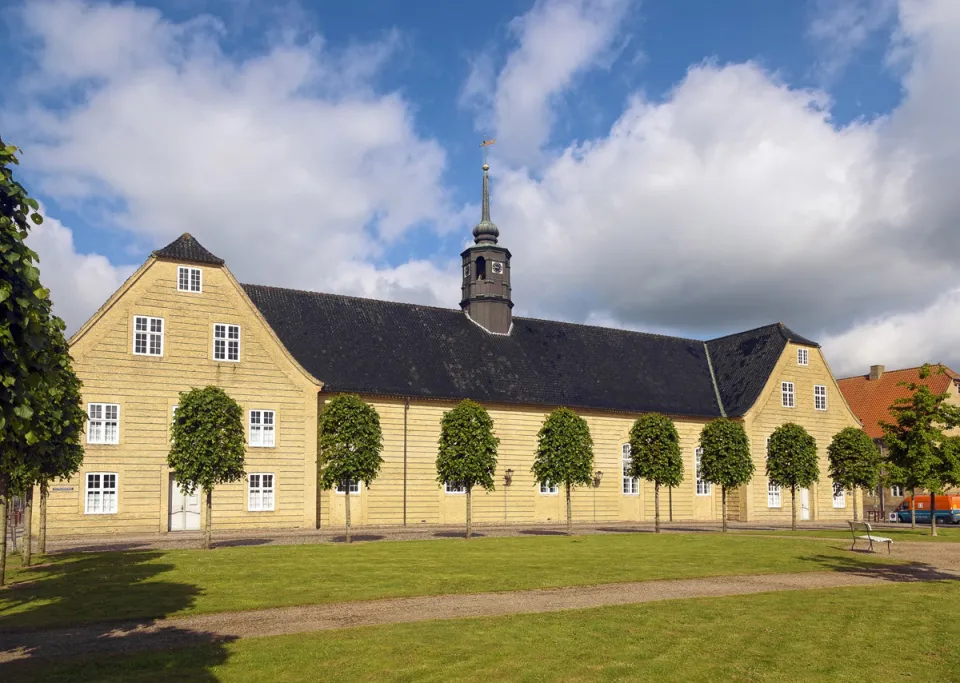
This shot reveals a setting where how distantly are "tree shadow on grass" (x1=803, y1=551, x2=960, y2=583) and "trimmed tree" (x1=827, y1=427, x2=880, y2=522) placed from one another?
1793 centimetres

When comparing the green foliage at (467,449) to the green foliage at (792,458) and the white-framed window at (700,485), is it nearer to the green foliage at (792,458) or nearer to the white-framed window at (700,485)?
the green foliage at (792,458)

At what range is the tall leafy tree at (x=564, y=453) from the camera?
34594mm

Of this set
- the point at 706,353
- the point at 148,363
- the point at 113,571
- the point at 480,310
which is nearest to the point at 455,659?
the point at 113,571

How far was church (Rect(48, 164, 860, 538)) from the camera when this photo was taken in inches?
1323

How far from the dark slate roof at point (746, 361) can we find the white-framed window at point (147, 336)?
32.5m

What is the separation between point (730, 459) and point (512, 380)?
11.8m

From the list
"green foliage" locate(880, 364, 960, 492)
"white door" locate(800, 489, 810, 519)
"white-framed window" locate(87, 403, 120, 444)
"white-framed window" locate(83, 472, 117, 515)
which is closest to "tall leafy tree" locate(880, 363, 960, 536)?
"green foliage" locate(880, 364, 960, 492)

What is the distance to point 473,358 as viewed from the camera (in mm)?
44062

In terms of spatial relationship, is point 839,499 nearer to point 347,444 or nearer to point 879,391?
point 879,391

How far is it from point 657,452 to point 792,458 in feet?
25.7

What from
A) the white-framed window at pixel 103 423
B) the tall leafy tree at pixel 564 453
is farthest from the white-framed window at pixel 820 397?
the white-framed window at pixel 103 423

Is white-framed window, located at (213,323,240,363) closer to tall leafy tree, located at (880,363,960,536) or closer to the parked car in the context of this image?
tall leafy tree, located at (880,363,960,536)

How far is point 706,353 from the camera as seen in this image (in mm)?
56094

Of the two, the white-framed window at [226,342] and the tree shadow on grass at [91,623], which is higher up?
the white-framed window at [226,342]
